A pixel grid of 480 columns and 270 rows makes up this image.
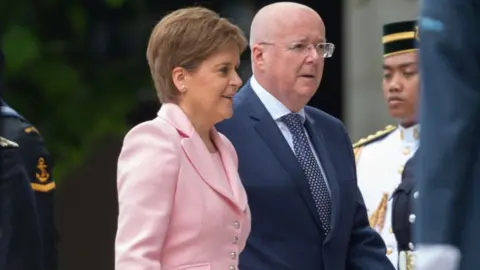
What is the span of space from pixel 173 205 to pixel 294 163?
0.88 metres

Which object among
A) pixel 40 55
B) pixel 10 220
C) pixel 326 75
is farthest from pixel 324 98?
pixel 10 220

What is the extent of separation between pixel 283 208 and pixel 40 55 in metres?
3.42

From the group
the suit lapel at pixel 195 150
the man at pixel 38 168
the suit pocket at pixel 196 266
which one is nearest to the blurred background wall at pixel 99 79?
the man at pixel 38 168

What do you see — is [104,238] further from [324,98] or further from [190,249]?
[190,249]

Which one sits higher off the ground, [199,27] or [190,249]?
[199,27]

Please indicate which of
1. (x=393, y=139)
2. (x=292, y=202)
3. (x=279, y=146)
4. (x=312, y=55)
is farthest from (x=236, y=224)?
(x=393, y=139)

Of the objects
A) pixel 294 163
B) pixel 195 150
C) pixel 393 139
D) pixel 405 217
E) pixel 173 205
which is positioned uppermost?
pixel 195 150

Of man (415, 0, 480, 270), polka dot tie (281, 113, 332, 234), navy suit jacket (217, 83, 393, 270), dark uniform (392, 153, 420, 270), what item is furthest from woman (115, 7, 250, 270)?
dark uniform (392, 153, 420, 270)

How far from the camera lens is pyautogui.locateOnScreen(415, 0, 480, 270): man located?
399cm

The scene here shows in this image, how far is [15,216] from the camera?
21.8ft

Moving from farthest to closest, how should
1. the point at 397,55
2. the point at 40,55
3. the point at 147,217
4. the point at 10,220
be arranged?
the point at 40,55, the point at 397,55, the point at 10,220, the point at 147,217

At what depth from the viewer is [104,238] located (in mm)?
11695

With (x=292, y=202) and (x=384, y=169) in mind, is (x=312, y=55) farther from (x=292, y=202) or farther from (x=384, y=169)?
(x=384, y=169)

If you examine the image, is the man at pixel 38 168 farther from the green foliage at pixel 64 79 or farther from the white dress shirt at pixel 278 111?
the white dress shirt at pixel 278 111
